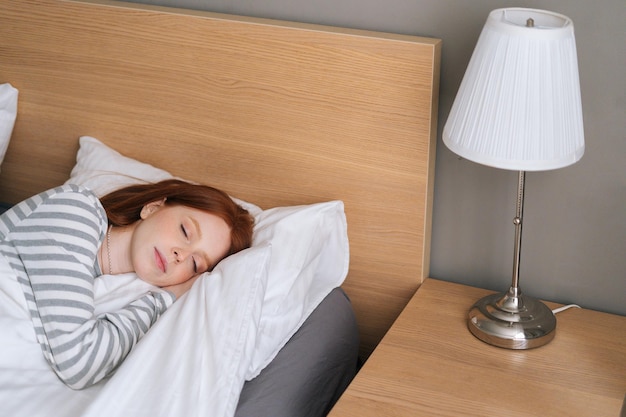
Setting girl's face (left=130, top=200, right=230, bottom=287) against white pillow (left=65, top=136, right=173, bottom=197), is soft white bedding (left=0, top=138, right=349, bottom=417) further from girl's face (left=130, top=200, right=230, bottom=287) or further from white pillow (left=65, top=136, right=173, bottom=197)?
white pillow (left=65, top=136, right=173, bottom=197)

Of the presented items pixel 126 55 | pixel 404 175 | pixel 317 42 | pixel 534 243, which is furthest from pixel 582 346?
pixel 126 55

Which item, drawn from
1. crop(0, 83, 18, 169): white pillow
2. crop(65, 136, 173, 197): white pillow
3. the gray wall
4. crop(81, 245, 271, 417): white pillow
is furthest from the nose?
crop(0, 83, 18, 169): white pillow

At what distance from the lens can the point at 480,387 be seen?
3.93 feet

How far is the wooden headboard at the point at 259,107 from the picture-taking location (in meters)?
1.40

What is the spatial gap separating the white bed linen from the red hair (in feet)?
0.54

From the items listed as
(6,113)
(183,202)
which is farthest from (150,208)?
(6,113)

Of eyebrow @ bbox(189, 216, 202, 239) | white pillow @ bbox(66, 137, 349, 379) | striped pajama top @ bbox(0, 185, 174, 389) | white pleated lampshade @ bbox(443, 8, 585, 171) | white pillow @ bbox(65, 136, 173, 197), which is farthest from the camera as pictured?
white pillow @ bbox(65, 136, 173, 197)

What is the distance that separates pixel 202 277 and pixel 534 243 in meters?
0.63

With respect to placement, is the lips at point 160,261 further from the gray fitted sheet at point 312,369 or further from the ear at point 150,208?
the gray fitted sheet at point 312,369

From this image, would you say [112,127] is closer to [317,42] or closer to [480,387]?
[317,42]

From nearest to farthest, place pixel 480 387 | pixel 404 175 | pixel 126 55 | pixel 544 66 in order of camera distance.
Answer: pixel 544 66 < pixel 480 387 < pixel 404 175 < pixel 126 55

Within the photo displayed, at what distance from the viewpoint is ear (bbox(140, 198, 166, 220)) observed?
1469 mm

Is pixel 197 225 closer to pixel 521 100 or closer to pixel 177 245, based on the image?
pixel 177 245

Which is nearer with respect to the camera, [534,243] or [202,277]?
[202,277]
